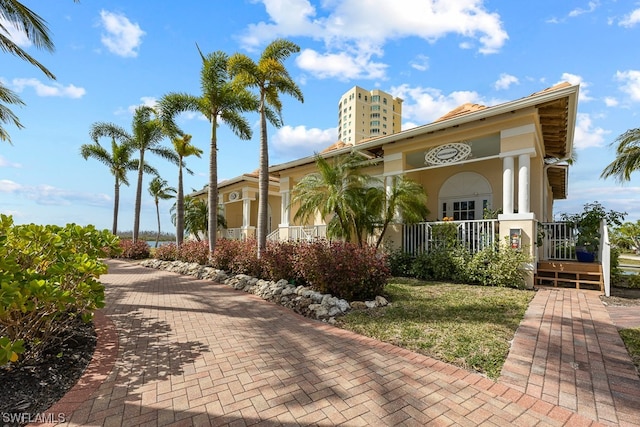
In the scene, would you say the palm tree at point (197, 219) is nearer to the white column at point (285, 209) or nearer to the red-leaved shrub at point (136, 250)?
the red-leaved shrub at point (136, 250)

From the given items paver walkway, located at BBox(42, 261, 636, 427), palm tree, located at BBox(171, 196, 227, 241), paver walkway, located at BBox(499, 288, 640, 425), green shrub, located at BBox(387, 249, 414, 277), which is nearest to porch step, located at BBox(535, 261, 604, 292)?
paver walkway, located at BBox(499, 288, 640, 425)

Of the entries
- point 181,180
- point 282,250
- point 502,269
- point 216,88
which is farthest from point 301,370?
point 181,180

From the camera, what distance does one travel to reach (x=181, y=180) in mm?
16547

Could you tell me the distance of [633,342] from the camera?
13.6ft

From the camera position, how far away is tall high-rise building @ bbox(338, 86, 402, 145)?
84.5m

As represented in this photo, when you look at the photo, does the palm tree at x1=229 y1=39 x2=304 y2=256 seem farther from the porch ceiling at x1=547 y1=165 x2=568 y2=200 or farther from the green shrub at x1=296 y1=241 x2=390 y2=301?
the porch ceiling at x1=547 y1=165 x2=568 y2=200

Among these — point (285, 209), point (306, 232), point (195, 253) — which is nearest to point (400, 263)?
point (306, 232)

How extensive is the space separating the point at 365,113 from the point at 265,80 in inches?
A: 3198

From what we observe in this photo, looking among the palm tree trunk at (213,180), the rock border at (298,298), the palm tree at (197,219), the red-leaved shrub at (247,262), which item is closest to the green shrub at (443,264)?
the rock border at (298,298)

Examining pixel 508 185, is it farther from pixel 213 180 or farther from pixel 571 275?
pixel 213 180

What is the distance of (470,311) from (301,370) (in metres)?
3.72

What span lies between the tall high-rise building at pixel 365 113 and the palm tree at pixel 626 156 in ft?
242

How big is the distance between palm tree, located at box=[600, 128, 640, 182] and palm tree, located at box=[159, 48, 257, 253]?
1473 centimetres

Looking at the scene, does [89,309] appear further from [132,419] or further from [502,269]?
[502,269]
